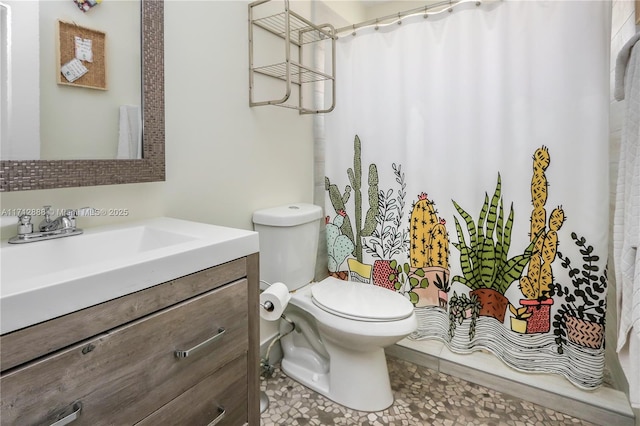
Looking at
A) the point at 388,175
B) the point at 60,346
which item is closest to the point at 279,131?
the point at 388,175

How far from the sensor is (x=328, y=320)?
4.98ft

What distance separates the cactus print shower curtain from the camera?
149 centimetres

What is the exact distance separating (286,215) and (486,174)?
3.15ft

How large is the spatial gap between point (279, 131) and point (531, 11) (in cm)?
125

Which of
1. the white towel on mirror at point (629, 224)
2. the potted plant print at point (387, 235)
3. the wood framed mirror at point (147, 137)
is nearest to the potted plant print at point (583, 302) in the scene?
the white towel on mirror at point (629, 224)

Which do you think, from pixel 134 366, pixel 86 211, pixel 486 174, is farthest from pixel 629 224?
pixel 86 211

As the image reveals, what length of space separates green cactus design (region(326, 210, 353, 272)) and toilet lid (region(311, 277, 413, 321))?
339 millimetres

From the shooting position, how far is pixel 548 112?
1.53 meters

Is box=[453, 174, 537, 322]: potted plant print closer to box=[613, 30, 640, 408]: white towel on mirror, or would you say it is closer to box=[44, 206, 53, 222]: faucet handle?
box=[613, 30, 640, 408]: white towel on mirror

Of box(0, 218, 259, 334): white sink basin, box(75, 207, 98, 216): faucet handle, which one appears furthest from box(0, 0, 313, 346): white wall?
box(0, 218, 259, 334): white sink basin

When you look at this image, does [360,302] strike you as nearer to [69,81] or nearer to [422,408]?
[422,408]

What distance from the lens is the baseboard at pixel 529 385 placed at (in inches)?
57.7

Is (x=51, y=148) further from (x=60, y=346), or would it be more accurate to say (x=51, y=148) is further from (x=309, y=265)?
(x=309, y=265)

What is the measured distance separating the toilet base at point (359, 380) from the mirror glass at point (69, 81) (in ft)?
3.93
